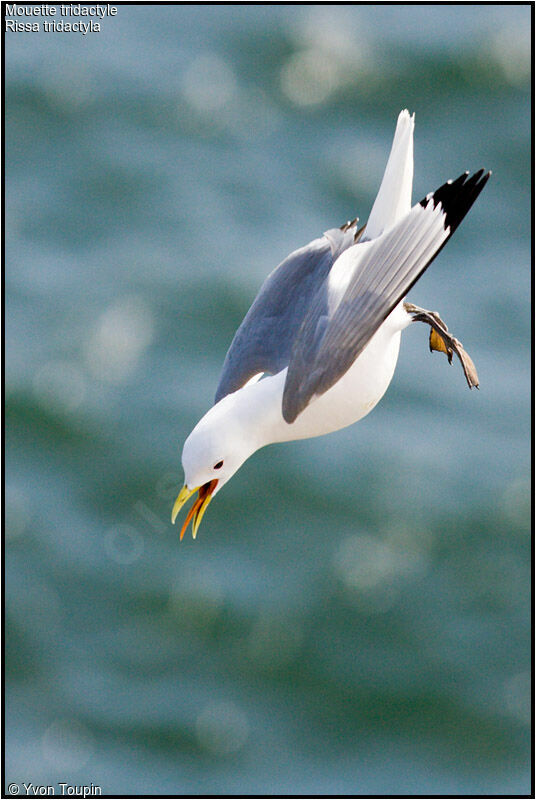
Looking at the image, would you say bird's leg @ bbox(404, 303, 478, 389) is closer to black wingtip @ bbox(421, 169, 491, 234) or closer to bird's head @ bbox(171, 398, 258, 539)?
black wingtip @ bbox(421, 169, 491, 234)

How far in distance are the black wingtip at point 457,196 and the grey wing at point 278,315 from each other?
270 mm

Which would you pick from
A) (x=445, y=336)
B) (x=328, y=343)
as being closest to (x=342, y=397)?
(x=328, y=343)

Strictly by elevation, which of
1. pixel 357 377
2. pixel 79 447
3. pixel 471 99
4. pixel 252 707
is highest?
pixel 471 99

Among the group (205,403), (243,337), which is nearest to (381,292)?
(243,337)

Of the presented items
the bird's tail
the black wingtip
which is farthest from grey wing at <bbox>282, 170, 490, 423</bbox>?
the bird's tail

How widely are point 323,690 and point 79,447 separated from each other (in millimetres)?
1683

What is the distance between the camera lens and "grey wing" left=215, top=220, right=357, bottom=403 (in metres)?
2.29

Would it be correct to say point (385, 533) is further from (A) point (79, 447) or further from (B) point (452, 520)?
(A) point (79, 447)

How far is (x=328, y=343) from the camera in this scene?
2.13 meters

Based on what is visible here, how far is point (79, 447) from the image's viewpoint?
22.8ft

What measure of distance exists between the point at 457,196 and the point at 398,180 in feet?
0.56

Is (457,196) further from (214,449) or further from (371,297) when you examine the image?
(214,449)

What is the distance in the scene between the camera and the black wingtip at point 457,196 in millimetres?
2135

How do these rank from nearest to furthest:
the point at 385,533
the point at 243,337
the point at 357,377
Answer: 1. the point at 357,377
2. the point at 243,337
3. the point at 385,533
